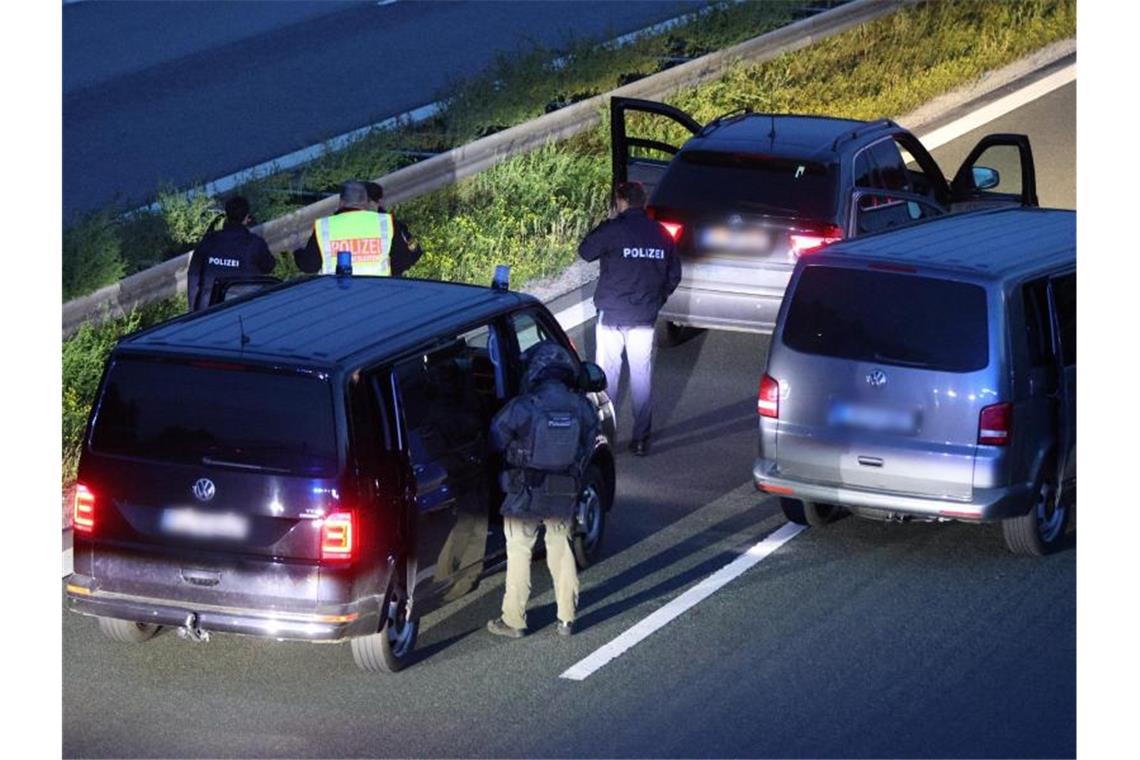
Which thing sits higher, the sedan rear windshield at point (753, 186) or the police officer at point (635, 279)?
the sedan rear windshield at point (753, 186)

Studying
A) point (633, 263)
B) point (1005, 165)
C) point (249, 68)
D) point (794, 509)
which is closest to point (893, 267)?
point (794, 509)

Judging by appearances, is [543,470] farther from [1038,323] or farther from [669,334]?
[669,334]

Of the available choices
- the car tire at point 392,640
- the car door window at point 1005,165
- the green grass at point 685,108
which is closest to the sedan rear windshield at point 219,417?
the car tire at point 392,640

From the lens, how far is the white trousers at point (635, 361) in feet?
46.2

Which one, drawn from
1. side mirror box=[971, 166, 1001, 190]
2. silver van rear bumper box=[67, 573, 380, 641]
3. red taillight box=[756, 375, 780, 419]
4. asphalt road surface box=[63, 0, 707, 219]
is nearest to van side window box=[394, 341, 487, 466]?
silver van rear bumper box=[67, 573, 380, 641]

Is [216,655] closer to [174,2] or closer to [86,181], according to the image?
[86,181]

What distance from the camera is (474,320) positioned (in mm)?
11141

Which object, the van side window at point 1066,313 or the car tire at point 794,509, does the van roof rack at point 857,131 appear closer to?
the van side window at point 1066,313

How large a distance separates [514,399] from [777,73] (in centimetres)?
1284

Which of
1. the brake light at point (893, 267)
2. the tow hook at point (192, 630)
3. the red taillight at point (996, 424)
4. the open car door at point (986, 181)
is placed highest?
the open car door at point (986, 181)

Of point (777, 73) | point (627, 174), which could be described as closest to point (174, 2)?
point (777, 73)

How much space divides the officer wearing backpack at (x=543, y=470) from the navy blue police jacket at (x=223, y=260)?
3.53 m

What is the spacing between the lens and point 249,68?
79.7 ft

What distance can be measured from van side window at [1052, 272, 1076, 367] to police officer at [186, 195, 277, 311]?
4970 mm
